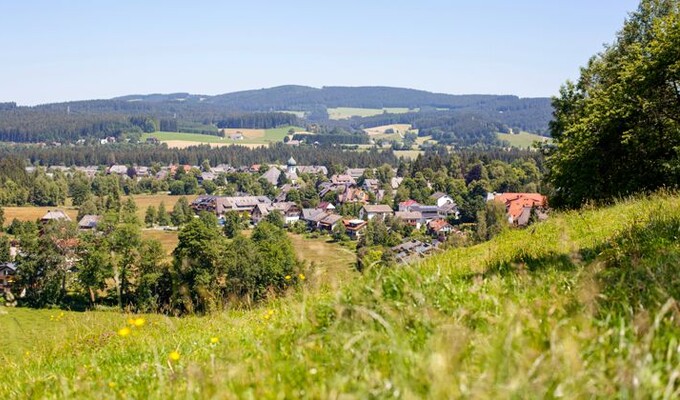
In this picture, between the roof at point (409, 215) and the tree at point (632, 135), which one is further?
the roof at point (409, 215)

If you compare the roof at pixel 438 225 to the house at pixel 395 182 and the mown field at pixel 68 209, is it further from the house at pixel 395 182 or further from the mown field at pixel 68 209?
the mown field at pixel 68 209

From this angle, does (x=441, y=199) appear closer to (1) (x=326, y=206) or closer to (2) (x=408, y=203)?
(2) (x=408, y=203)

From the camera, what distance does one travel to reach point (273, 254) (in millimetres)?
59188

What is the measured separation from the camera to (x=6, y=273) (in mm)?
72750

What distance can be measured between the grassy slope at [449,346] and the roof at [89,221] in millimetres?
116608

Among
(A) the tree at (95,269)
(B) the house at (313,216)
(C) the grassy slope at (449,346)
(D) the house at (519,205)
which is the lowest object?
(B) the house at (313,216)

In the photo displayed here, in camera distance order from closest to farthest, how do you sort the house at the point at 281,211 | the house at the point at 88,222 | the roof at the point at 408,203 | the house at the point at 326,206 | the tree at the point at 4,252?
the tree at the point at 4,252 → the house at the point at 88,222 → the roof at the point at 408,203 → the house at the point at 281,211 → the house at the point at 326,206

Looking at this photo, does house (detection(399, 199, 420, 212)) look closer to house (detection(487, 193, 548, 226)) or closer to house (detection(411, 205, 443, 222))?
house (detection(411, 205, 443, 222))

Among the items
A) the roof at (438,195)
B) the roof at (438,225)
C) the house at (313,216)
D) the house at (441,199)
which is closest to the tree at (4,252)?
the house at (313,216)

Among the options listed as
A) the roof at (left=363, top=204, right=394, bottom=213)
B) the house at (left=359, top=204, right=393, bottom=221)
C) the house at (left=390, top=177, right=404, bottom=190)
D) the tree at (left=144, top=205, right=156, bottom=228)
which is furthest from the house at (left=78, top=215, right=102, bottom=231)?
the house at (left=390, top=177, right=404, bottom=190)

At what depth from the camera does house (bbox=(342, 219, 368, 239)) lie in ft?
380

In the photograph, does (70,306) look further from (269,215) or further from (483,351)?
(269,215)

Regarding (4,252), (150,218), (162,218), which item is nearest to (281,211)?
(162,218)

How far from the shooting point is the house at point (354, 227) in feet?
380
